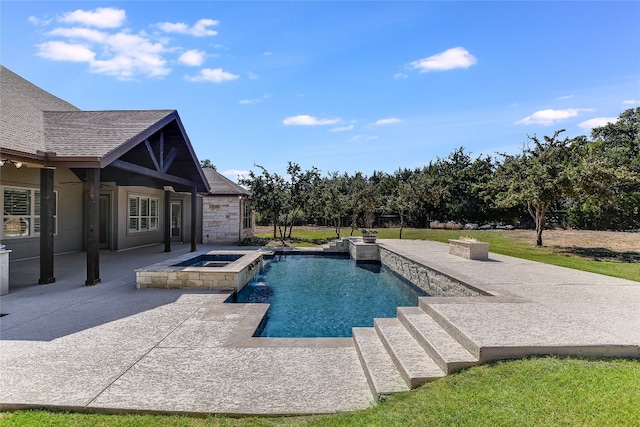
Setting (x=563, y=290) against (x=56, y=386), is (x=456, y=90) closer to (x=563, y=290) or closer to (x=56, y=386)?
(x=563, y=290)

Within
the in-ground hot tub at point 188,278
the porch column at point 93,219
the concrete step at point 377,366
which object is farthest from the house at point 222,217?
the concrete step at point 377,366

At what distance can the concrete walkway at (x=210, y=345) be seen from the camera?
390cm

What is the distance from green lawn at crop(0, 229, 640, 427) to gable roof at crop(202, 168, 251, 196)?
17106mm

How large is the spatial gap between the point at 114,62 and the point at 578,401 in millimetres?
15382

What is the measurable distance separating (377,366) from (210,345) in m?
2.62

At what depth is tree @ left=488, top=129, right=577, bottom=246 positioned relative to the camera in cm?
1739

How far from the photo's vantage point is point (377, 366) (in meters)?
4.60

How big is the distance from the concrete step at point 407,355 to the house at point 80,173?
7.83 metres

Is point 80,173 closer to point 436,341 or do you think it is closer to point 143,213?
point 143,213

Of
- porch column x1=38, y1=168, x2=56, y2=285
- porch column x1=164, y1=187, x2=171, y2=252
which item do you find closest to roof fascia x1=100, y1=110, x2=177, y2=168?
porch column x1=38, y1=168, x2=56, y2=285

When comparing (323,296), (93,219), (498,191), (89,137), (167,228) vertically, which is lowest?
(323,296)

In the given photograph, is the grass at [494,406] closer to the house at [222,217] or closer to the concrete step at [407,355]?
the concrete step at [407,355]

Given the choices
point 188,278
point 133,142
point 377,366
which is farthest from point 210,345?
point 133,142

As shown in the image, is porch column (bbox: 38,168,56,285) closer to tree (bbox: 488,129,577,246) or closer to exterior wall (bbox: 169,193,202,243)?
exterior wall (bbox: 169,193,202,243)
